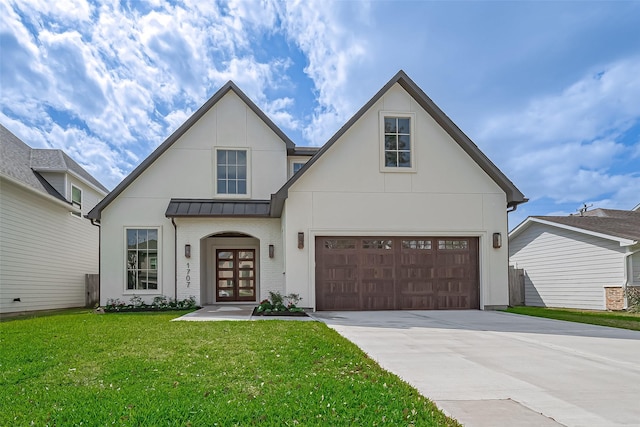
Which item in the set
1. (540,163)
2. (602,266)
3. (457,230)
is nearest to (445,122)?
(457,230)

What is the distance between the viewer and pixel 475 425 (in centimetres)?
347

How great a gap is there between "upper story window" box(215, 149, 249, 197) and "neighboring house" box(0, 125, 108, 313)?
582 centimetres

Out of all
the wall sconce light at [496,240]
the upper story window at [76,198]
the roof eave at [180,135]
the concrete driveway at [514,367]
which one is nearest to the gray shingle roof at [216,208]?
the roof eave at [180,135]

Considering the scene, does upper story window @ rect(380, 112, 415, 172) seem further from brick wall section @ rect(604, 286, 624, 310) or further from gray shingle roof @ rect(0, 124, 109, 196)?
gray shingle roof @ rect(0, 124, 109, 196)

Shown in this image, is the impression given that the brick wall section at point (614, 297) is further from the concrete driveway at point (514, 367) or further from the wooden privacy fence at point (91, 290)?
the wooden privacy fence at point (91, 290)

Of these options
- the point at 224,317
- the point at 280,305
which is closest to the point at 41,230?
the point at 224,317

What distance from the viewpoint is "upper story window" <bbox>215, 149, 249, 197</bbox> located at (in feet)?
49.5

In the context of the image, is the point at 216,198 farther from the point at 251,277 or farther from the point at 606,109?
the point at 606,109

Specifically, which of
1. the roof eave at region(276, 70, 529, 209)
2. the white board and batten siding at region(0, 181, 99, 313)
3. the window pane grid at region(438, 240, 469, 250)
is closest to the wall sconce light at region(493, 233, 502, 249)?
the window pane grid at region(438, 240, 469, 250)

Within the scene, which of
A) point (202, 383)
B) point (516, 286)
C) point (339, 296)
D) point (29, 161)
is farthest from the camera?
point (516, 286)

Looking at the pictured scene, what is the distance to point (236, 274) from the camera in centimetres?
1700

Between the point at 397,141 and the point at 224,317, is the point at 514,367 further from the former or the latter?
the point at 397,141

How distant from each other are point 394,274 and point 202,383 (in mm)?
8846

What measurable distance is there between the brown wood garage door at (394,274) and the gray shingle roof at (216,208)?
2752 mm
